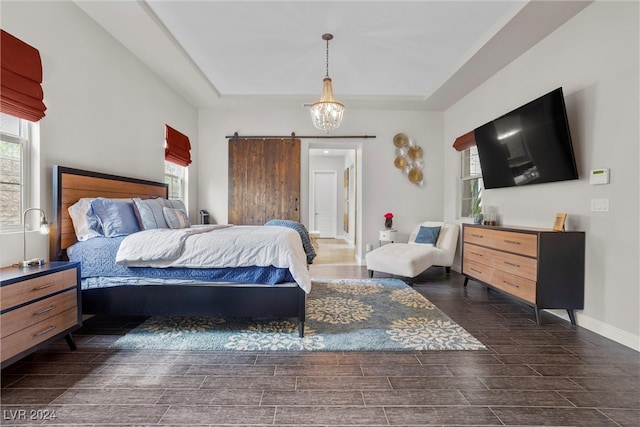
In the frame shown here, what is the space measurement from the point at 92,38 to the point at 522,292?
15.6 ft

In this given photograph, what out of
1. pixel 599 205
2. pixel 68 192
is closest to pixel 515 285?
pixel 599 205

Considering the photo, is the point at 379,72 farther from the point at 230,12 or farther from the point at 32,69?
the point at 32,69

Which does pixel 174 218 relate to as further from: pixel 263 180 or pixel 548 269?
pixel 548 269

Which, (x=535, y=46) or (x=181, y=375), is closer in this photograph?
(x=181, y=375)

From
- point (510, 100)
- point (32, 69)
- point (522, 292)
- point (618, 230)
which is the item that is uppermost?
point (510, 100)

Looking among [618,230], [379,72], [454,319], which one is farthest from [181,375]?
[379,72]

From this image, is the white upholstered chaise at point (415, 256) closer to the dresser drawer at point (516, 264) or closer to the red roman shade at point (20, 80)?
the dresser drawer at point (516, 264)

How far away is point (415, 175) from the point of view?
516cm

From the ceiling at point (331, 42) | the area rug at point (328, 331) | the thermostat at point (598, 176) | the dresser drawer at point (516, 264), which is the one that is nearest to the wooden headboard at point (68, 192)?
the area rug at point (328, 331)

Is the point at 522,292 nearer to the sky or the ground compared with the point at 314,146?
nearer to the ground

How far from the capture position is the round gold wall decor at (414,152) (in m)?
5.16

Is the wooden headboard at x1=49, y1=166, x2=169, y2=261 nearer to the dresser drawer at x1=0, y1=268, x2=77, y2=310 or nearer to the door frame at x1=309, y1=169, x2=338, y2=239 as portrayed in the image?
the dresser drawer at x1=0, y1=268, x2=77, y2=310

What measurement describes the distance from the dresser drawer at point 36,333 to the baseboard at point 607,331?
4029mm

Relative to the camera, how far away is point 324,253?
6500 millimetres
